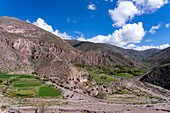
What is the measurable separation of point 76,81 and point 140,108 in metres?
30.6

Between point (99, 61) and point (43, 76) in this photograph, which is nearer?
point (43, 76)

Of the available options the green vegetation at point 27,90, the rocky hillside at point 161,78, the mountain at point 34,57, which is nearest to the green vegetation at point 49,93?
the green vegetation at point 27,90

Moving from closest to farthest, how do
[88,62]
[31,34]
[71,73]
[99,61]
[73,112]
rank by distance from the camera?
[73,112] < [71,73] < [31,34] < [88,62] < [99,61]

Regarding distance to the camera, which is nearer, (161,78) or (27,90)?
(27,90)

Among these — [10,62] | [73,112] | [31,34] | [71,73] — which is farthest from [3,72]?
[31,34]

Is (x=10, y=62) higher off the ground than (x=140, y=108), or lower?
higher

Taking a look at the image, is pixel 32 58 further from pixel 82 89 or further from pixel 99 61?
pixel 99 61

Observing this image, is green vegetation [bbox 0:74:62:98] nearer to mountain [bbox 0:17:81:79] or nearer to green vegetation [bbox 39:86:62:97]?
green vegetation [bbox 39:86:62:97]

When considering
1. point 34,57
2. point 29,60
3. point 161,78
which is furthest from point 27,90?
point 161,78

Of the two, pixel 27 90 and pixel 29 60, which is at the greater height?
pixel 29 60

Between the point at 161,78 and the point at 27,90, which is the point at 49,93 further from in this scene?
the point at 161,78

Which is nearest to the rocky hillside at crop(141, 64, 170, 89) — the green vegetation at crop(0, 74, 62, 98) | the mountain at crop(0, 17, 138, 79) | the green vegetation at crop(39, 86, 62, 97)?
the mountain at crop(0, 17, 138, 79)

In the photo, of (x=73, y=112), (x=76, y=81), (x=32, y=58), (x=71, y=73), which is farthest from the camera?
(x=32, y=58)

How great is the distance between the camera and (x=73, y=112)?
25.9 metres
